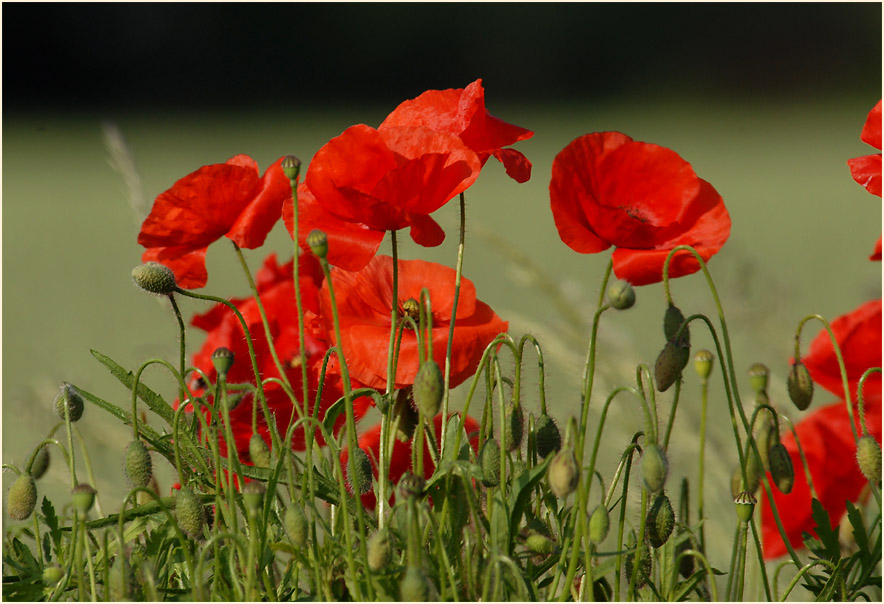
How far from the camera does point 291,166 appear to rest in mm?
389

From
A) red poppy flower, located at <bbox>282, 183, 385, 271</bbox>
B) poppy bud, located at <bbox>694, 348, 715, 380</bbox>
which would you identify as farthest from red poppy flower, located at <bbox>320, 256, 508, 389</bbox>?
poppy bud, located at <bbox>694, 348, 715, 380</bbox>

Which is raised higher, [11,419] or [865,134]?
[865,134]

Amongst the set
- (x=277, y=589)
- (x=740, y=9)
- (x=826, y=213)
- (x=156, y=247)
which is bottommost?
(x=277, y=589)

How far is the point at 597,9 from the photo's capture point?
8.42 m

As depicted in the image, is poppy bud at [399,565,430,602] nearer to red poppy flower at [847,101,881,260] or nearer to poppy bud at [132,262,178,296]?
poppy bud at [132,262,178,296]

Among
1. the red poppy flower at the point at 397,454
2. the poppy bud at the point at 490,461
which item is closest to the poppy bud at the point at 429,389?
the poppy bud at the point at 490,461

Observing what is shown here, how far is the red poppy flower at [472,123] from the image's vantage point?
1.52 ft

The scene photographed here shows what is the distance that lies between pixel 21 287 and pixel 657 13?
24.1 feet

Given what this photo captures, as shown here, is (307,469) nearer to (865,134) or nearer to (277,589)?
(277,589)

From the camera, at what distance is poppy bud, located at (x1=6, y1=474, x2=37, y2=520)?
397mm

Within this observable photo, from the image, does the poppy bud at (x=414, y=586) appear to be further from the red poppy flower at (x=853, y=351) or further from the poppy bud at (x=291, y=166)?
the red poppy flower at (x=853, y=351)

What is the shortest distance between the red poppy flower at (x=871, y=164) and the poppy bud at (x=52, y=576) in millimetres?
366

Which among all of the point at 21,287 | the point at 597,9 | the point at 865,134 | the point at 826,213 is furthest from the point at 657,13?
the point at 865,134

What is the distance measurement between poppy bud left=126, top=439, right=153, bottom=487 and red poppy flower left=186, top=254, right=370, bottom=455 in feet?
0.32
